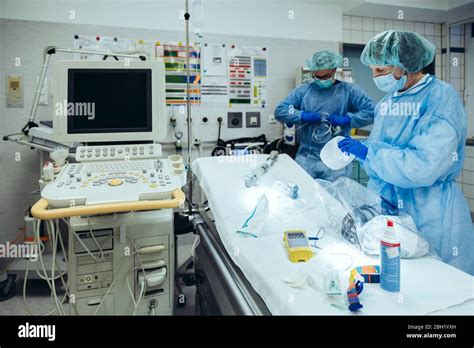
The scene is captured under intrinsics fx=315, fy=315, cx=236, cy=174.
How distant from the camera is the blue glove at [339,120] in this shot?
1969 millimetres

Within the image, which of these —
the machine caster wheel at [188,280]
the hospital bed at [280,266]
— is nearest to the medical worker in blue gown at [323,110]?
the hospital bed at [280,266]

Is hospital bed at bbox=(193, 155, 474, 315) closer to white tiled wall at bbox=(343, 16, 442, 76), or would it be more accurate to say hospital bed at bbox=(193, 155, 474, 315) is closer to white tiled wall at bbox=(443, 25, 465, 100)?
white tiled wall at bbox=(343, 16, 442, 76)

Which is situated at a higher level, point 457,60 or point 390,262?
point 457,60

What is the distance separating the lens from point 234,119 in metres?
2.65

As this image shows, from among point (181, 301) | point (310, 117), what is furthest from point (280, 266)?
point (310, 117)

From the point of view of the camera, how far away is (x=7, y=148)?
7.30 feet

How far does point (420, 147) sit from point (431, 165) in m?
0.06

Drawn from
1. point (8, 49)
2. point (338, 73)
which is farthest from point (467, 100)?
point (8, 49)

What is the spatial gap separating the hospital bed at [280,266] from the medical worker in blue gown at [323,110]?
2.15ft

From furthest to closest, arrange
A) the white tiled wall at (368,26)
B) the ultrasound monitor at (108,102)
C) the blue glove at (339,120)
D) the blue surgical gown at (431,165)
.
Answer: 1. the white tiled wall at (368,26)
2. the blue glove at (339,120)
3. the ultrasound monitor at (108,102)
4. the blue surgical gown at (431,165)

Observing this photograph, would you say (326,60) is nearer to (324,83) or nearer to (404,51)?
(324,83)

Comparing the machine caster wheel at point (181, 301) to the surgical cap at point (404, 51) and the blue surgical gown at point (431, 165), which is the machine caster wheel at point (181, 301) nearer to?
the blue surgical gown at point (431, 165)

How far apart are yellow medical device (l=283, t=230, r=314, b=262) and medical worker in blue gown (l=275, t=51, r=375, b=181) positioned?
3.97 feet
